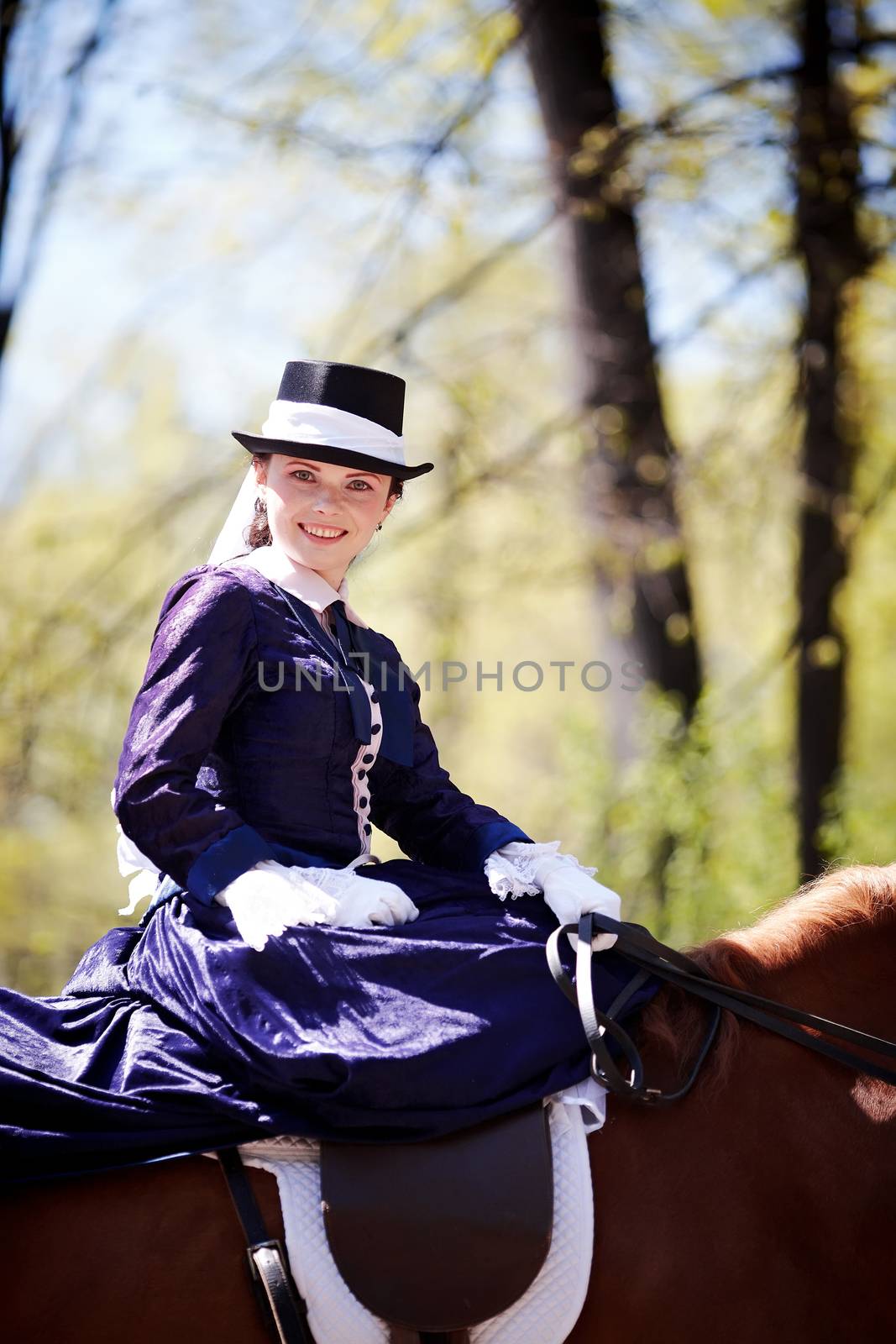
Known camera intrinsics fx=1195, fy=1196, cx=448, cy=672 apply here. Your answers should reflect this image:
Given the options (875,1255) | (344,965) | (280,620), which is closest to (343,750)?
(280,620)

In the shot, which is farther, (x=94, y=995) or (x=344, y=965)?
(x=94, y=995)

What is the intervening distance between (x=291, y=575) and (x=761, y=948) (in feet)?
3.81

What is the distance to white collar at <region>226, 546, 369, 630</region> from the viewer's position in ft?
7.88

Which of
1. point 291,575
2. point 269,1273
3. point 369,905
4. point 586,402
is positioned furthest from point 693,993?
point 586,402

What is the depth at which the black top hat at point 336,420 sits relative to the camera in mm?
2391

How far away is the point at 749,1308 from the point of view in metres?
1.96

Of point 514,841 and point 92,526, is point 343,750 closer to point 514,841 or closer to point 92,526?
point 514,841

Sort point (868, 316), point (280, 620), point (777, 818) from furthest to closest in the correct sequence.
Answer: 1. point (868, 316)
2. point (777, 818)
3. point (280, 620)

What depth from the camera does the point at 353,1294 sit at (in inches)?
76.8

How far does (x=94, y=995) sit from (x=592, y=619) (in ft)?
17.3

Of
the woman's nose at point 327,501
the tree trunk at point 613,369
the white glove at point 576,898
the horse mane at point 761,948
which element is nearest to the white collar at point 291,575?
the woman's nose at point 327,501

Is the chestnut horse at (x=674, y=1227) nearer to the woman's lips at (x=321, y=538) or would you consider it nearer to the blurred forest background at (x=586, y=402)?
the woman's lips at (x=321, y=538)

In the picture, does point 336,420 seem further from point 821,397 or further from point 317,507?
point 821,397

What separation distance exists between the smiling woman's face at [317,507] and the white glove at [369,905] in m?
0.69
